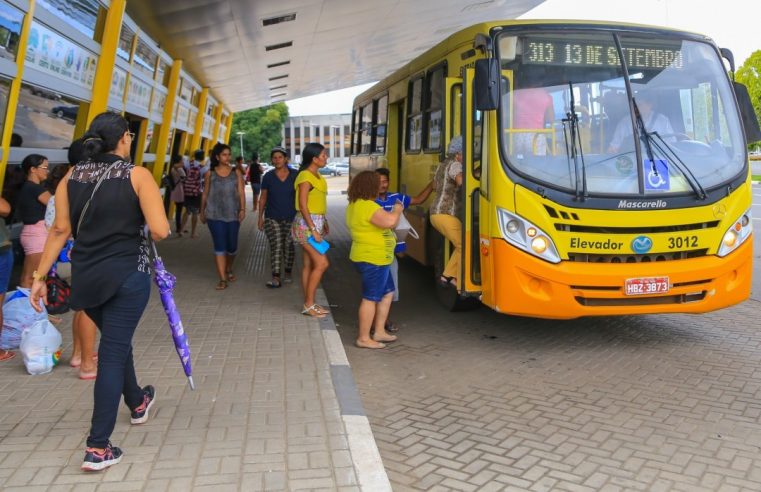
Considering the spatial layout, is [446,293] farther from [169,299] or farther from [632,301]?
[169,299]

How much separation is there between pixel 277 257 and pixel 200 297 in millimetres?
1200

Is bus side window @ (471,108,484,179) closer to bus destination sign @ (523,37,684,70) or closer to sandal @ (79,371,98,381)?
bus destination sign @ (523,37,684,70)

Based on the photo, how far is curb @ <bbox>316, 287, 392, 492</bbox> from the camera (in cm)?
366

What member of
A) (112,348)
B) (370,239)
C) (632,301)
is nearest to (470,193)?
(370,239)

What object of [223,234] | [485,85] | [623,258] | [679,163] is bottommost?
[623,258]

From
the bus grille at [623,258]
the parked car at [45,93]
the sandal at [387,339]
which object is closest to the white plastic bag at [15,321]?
the sandal at [387,339]

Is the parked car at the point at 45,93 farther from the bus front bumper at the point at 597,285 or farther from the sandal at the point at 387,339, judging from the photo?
the bus front bumper at the point at 597,285

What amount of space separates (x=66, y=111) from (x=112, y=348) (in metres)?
7.13

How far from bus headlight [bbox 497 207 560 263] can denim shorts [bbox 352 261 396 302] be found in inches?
47.5

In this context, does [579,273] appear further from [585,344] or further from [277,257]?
[277,257]

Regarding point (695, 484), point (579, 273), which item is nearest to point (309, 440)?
point (695, 484)

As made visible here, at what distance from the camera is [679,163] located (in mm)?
6090

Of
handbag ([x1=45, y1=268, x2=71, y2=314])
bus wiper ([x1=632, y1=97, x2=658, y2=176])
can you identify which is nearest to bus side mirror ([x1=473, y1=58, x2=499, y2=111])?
bus wiper ([x1=632, y1=97, x2=658, y2=176])

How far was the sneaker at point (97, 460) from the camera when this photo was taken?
3.68 metres
